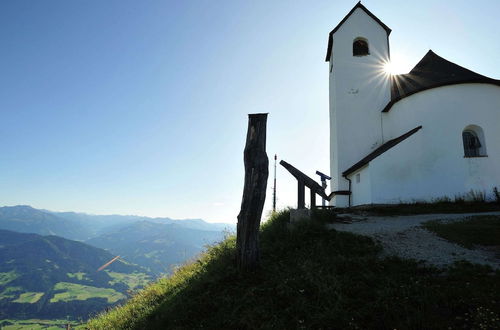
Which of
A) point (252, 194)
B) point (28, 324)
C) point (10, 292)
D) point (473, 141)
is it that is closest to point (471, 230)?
point (252, 194)

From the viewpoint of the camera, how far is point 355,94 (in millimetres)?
19562

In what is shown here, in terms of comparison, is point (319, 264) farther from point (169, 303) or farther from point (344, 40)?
point (344, 40)

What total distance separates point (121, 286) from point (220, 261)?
21016 cm

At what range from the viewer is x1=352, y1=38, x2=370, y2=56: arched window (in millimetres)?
20569

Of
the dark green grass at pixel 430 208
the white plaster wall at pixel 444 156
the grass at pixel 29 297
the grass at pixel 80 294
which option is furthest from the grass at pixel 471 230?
the grass at pixel 29 297

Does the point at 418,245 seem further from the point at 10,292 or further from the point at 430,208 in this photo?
the point at 10,292

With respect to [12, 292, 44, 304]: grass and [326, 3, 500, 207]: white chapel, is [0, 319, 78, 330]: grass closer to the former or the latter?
[12, 292, 44, 304]: grass

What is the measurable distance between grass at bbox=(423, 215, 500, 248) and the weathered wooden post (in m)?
5.05

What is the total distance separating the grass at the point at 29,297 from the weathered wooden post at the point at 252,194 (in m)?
178

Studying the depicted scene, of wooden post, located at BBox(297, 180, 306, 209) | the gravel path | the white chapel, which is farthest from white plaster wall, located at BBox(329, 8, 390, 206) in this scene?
wooden post, located at BBox(297, 180, 306, 209)

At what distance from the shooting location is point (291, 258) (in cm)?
658

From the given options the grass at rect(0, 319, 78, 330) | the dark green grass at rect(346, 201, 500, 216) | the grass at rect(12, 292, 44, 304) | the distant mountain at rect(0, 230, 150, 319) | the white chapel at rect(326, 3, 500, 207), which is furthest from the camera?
the grass at rect(12, 292, 44, 304)

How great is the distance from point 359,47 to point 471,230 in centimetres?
1632

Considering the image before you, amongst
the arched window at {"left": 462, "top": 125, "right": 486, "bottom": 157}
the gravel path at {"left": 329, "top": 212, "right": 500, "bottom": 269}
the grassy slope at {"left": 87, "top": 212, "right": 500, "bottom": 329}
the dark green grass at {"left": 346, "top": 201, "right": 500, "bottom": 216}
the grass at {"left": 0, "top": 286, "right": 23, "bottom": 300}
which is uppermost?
the arched window at {"left": 462, "top": 125, "right": 486, "bottom": 157}
